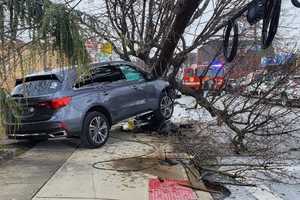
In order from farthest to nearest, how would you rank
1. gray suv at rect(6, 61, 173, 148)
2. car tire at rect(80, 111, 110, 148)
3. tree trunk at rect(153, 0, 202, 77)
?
car tire at rect(80, 111, 110, 148) < gray suv at rect(6, 61, 173, 148) < tree trunk at rect(153, 0, 202, 77)

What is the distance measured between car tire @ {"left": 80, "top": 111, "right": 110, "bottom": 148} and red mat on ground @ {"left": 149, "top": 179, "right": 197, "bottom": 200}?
106 inches

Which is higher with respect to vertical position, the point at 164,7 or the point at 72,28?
the point at 164,7

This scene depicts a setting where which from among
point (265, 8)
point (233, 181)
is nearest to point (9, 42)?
point (265, 8)

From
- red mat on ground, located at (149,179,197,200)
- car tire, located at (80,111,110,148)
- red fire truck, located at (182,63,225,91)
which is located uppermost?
red fire truck, located at (182,63,225,91)

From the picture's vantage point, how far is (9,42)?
411 cm

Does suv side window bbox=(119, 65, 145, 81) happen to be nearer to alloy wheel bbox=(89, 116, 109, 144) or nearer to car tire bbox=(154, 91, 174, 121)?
car tire bbox=(154, 91, 174, 121)

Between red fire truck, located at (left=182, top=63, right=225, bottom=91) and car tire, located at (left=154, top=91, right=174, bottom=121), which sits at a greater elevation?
red fire truck, located at (left=182, top=63, right=225, bottom=91)

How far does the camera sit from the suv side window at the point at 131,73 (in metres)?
11.0

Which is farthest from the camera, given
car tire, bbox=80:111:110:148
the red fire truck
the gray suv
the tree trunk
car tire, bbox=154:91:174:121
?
car tire, bbox=154:91:174:121

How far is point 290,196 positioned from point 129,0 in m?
7.13

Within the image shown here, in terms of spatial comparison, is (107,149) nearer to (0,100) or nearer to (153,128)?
(153,128)

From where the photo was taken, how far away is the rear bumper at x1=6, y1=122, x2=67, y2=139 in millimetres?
9086

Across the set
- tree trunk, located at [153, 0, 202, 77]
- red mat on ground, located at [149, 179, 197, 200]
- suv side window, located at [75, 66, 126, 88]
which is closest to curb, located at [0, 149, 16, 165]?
suv side window, located at [75, 66, 126, 88]

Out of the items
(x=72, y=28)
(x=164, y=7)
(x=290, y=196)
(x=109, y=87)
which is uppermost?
(x=164, y=7)
